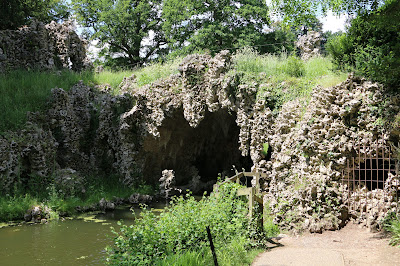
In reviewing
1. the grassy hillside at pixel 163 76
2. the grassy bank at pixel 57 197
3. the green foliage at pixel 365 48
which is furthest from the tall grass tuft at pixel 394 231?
the grassy bank at pixel 57 197

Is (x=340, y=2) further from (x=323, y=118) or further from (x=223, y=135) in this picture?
(x=223, y=135)

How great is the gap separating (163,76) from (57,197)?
676 centimetres

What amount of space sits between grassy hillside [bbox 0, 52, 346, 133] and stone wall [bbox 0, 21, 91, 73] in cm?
91

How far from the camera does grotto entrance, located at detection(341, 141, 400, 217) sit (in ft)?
26.7

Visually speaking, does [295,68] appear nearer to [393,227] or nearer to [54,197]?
[393,227]

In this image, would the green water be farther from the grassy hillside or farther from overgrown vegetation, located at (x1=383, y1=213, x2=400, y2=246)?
overgrown vegetation, located at (x1=383, y1=213, x2=400, y2=246)

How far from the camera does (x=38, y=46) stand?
1947 cm

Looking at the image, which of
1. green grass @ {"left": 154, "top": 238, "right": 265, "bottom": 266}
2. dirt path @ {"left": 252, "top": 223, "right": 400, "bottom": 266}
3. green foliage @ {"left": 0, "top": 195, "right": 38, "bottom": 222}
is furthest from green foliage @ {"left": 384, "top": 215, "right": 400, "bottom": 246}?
green foliage @ {"left": 0, "top": 195, "right": 38, "bottom": 222}

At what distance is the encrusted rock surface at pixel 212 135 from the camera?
880 cm

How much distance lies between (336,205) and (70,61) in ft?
57.3

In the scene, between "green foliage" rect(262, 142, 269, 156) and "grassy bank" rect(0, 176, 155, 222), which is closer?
"green foliage" rect(262, 142, 269, 156)

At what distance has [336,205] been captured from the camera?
28.5 ft

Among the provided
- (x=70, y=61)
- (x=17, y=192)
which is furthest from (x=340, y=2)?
(x=70, y=61)

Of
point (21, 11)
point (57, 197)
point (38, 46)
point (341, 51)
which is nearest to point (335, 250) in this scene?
point (341, 51)
